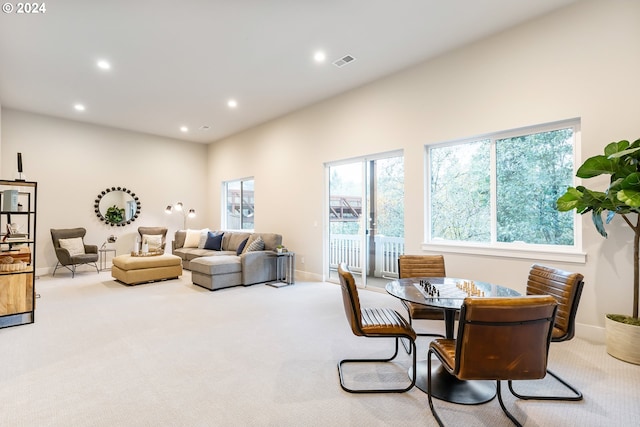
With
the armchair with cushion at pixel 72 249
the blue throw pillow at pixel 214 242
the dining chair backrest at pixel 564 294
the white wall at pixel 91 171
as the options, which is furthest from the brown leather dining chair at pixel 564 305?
the white wall at pixel 91 171

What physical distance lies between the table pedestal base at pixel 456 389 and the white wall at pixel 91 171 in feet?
25.7

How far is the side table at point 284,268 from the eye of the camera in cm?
592

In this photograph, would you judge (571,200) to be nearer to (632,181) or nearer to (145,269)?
(632,181)

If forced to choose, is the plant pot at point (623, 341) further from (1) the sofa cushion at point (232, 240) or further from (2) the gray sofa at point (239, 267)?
(1) the sofa cushion at point (232, 240)

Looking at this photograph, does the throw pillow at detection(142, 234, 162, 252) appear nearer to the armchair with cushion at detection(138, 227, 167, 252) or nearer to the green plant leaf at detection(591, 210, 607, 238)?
the armchair with cushion at detection(138, 227, 167, 252)

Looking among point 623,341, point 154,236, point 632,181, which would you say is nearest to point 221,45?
point 632,181

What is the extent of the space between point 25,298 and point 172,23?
357 centimetres

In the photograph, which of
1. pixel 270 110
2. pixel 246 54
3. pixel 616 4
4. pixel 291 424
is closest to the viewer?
pixel 291 424

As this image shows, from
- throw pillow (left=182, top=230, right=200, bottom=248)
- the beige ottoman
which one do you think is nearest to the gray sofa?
the beige ottoman

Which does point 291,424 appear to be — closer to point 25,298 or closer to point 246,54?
point 25,298

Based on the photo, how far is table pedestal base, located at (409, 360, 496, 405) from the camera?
2.20 m

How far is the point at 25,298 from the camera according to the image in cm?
371

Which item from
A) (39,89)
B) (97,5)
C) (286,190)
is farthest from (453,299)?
(39,89)

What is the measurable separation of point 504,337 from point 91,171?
8.65m
